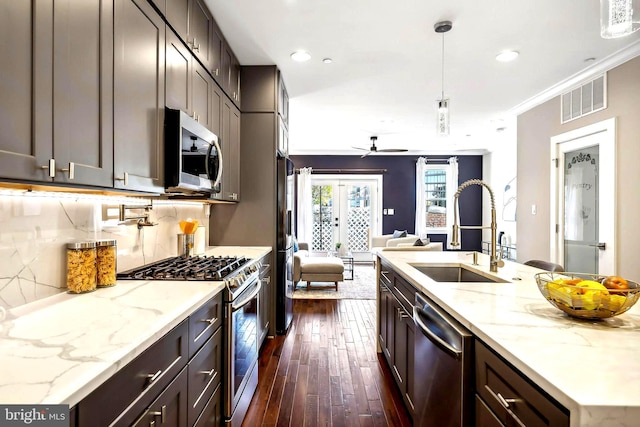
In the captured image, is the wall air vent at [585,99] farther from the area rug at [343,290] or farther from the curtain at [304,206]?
the curtain at [304,206]

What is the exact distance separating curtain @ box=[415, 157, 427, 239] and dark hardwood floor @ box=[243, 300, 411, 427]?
14.8ft

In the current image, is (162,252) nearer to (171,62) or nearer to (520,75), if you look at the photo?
(171,62)

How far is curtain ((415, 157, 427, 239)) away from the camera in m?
7.97

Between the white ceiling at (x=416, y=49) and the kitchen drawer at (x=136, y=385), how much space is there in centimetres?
228

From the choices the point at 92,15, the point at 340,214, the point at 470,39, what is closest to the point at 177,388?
the point at 92,15

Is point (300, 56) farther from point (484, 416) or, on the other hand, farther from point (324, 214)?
point (324, 214)

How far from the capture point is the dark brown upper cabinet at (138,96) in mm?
1417

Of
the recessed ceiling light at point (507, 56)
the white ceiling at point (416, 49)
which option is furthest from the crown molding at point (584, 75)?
the recessed ceiling light at point (507, 56)

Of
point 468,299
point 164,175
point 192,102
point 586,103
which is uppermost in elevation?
point 586,103

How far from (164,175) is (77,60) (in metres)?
0.76

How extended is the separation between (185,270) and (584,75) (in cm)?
428

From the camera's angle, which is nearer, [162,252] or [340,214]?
[162,252]

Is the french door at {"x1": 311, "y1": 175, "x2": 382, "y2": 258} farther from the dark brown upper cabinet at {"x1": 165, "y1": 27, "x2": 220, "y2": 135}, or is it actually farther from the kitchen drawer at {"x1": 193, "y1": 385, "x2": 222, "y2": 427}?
the kitchen drawer at {"x1": 193, "y1": 385, "x2": 222, "y2": 427}

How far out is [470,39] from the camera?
2.88 meters
